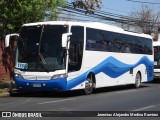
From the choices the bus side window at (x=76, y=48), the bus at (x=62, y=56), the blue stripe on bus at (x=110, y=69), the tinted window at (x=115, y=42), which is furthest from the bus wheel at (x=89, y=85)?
the tinted window at (x=115, y=42)

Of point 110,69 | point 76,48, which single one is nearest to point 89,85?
point 76,48

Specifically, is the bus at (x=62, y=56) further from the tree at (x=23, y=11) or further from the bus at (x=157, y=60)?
the bus at (x=157, y=60)

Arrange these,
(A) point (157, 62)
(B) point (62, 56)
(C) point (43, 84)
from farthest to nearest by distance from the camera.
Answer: (A) point (157, 62) → (C) point (43, 84) → (B) point (62, 56)

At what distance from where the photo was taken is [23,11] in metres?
21.6

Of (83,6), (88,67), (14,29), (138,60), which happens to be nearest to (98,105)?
(88,67)

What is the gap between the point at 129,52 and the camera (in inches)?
971

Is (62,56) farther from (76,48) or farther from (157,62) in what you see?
(157,62)

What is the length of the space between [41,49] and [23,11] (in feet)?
12.0

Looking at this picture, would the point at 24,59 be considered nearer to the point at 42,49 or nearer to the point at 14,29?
the point at 42,49

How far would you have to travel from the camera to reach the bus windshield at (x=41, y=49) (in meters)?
18.5

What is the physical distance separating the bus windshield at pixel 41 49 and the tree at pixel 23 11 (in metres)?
2.48

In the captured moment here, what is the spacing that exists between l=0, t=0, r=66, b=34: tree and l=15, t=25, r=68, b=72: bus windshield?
248 centimetres

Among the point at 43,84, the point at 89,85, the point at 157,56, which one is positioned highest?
the point at 157,56

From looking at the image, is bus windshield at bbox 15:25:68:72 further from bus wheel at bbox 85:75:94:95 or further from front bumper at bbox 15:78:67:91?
bus wheel at bbox 85:75:94:95
